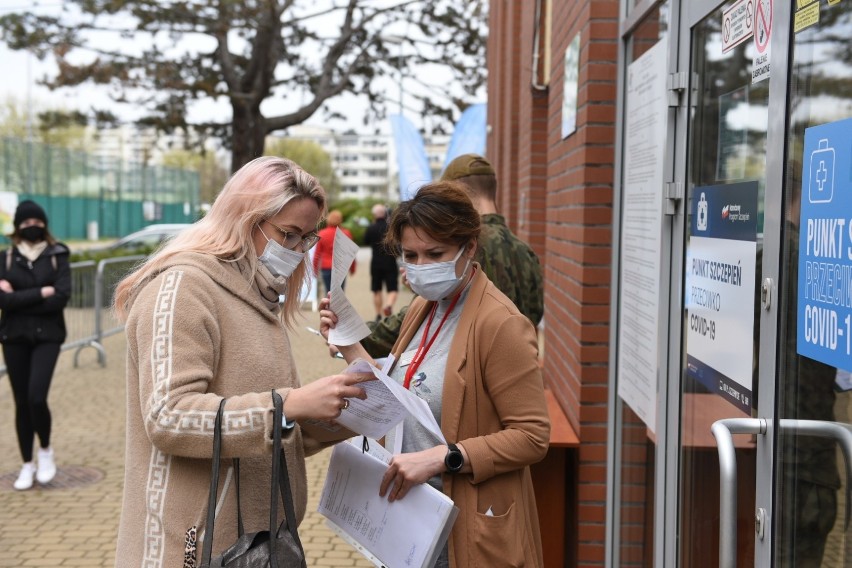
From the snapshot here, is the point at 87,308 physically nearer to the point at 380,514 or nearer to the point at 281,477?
the point at 380,514

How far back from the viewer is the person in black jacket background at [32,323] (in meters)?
6.73

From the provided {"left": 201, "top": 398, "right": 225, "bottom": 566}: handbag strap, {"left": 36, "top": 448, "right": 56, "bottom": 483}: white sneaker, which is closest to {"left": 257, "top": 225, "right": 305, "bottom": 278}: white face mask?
{"left": 201, "top": 398, "right": 225, "bottom": 566}: handbag strap

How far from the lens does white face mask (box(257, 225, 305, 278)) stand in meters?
2.52

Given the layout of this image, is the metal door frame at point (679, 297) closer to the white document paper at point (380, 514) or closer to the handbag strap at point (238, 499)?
the white document paper at point (380, 514)

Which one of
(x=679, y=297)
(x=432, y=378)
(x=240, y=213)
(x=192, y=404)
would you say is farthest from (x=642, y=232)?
(x=192, y=404)

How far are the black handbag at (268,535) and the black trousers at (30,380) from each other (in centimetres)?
494

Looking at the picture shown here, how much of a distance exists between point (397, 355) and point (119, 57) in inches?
624

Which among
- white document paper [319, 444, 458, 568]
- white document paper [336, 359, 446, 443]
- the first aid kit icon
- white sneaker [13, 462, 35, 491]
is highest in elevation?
the first aid kit icon

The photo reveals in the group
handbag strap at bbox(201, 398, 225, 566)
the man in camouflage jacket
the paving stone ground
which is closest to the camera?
handbag strap at bbox(201, 398, 225, 566)

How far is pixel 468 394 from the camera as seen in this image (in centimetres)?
265

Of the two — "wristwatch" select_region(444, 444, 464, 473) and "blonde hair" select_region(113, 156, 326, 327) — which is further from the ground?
"blonde hair" select_region(113, 156, 326, 327)

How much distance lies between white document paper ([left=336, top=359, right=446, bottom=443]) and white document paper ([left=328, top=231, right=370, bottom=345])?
1.03ft

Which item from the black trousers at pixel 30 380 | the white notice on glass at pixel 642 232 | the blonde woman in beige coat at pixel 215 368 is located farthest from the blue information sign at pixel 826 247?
the black trousers at pixel 30 380

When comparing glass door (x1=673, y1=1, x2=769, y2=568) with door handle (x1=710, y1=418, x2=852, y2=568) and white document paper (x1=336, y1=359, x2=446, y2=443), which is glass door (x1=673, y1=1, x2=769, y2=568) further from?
white document paper (x1=336, y1=359, x2=446, y2=443)
